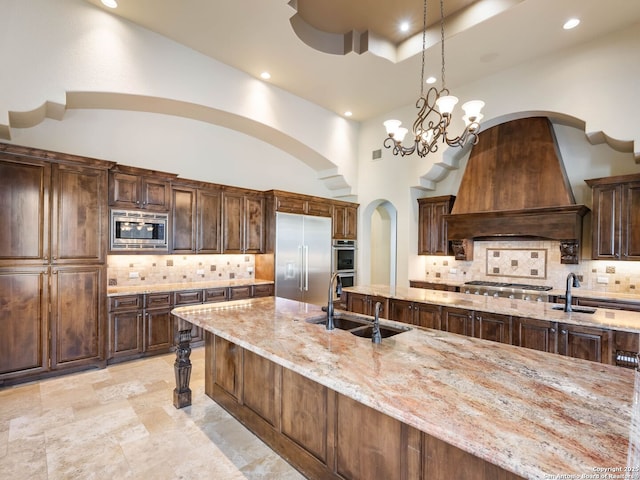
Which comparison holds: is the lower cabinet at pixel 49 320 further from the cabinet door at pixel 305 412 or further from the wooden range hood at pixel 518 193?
the wooden range hood at pixel 518 193

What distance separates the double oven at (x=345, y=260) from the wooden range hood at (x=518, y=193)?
2.04m

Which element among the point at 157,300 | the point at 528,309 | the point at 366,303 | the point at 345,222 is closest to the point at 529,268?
the point at 528,309

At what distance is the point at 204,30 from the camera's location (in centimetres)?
393

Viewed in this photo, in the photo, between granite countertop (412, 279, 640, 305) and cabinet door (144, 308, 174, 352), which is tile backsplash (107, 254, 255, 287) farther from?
granite countertop (412, 279, 640, 305)

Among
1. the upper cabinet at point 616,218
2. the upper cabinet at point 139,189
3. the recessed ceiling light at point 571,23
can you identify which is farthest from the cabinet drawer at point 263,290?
the recessed ceiling light at point 571,23

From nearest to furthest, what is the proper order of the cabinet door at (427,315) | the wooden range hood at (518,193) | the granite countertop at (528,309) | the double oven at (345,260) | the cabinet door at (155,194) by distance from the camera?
the granite countertop at (528,309), the cabinet door at (427,315), the cabinet door at (155,194), the wooden range hood at (518,193), the double oven at (345,260)

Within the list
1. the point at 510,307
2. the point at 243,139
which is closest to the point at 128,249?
the point at 243,139

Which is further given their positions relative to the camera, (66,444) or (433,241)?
(433,241)

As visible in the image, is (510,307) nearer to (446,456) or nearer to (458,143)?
(458,143)

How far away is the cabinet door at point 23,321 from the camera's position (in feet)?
10.7

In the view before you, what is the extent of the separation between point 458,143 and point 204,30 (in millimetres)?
3321

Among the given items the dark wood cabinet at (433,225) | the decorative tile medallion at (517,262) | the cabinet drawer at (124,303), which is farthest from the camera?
the dark wood cabinet at (433,225)

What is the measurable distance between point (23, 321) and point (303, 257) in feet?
12.4

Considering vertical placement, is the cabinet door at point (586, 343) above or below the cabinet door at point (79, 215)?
below
